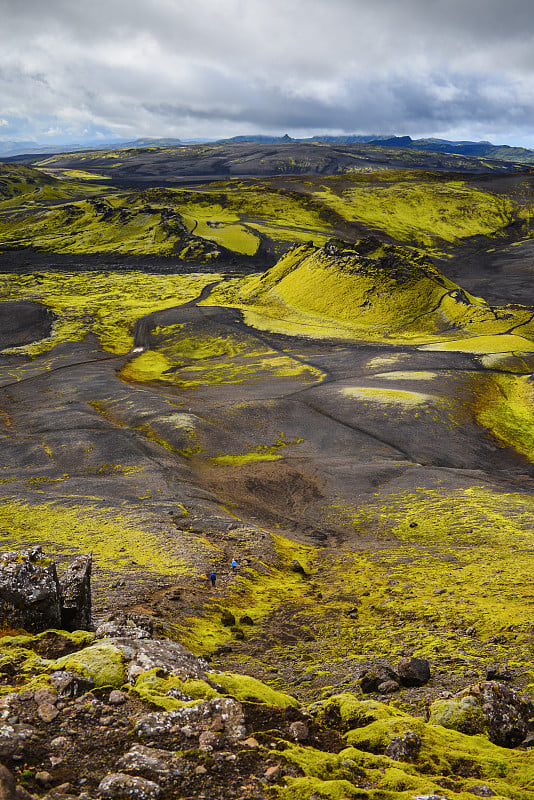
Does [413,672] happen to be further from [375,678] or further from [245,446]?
[245,446]

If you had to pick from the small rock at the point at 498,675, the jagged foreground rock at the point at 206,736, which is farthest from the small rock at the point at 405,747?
the small rock at the point at 498,675

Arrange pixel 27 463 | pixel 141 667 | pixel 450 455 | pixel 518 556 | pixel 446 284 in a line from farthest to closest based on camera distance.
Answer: pixel 446 284
pixel 450 455
pixel 27 463
pixel 518 556
pixel 141 667

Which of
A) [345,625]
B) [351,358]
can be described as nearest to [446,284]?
[351,358]

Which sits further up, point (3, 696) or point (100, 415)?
point (3, 696)

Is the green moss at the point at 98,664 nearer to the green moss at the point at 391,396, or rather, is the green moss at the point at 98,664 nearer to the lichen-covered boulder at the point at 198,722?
the lichen-covered boulder at the point at 198,722

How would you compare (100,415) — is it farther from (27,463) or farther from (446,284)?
(446,284)

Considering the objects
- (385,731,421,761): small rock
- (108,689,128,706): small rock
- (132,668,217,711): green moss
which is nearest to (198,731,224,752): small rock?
(132,668,217,711): green moss

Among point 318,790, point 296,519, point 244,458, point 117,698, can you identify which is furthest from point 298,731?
point 244,458
